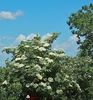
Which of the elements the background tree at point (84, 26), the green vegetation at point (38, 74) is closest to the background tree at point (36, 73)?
the green vegetation at point (38, 74)

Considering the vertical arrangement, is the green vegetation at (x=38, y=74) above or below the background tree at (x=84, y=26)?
below

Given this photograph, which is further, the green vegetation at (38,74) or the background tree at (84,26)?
the background tree at (84,26)

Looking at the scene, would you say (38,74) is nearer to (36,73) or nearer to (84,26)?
(36,73)

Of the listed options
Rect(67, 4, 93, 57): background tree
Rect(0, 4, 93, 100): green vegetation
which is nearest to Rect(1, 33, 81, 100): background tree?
Rect(0, 4, 93, 100): green vegetation

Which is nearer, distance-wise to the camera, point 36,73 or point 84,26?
point 36,73

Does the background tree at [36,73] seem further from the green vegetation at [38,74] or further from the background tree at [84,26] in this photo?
the background tree at [84,26]

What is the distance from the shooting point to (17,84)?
14781mm

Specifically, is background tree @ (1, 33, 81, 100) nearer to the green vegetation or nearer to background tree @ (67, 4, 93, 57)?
the green vegetation

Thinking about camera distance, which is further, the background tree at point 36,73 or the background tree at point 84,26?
the background tree at point 84,26

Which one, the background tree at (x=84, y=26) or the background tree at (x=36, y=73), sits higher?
the background tree at (x=84, y=26)

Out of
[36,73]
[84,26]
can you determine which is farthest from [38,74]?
[84,26]

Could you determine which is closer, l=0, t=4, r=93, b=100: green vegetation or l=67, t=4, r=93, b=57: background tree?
l=0, t=4, r=93, b=100: green vegetation

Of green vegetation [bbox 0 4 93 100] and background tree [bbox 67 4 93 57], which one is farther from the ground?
background tree [bbox 67 4 93 57]

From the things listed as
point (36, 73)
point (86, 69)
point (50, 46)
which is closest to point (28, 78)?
point (36, 73)
